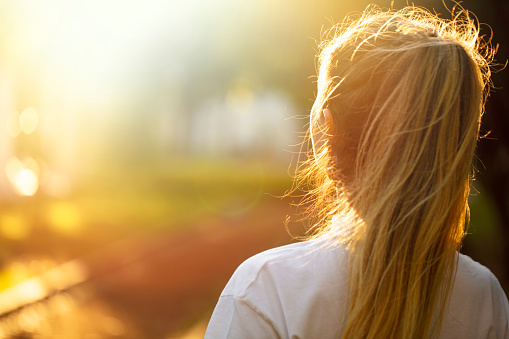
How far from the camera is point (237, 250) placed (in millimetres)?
11031

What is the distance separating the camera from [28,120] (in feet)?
54.7

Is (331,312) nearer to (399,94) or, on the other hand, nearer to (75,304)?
(399,94)

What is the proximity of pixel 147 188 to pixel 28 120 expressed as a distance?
24.3ft

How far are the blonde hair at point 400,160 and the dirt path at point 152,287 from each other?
496cm

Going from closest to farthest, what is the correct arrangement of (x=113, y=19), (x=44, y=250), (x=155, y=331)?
(x=155, y=331) → (x=44, y=250) → (x=113, y=19)

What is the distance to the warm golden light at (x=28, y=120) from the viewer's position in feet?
53.4

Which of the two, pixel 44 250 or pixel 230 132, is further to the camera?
pixel 230 132

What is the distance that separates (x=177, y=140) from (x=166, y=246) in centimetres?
3204

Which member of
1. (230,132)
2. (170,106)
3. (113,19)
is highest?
(113,19)

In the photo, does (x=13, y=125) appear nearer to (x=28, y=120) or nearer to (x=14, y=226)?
(x=28, y=120)

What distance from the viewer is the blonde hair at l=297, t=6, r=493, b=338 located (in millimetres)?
1422

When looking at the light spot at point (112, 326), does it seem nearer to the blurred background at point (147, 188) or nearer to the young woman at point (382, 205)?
the blurred background at point (147, 188)

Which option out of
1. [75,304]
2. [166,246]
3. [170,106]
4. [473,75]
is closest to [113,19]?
[166,246]

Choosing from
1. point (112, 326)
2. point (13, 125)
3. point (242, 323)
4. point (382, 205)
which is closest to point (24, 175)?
point (13, 125)
